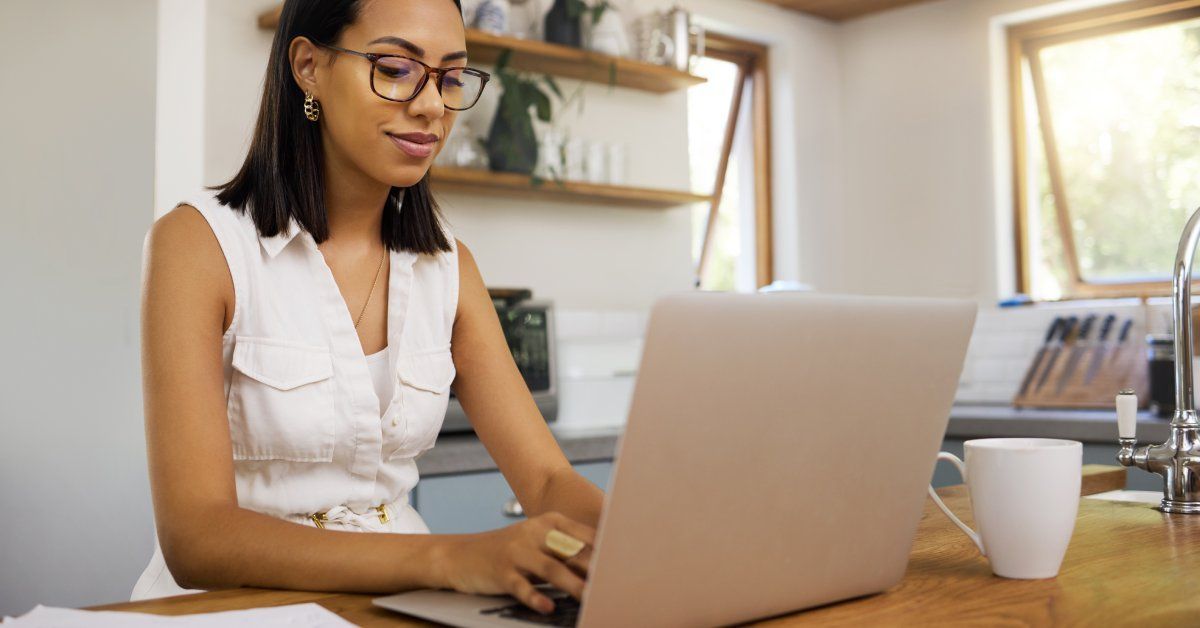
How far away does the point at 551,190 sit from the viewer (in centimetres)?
336

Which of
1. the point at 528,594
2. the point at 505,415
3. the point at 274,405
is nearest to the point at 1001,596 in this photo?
the point at 528,594

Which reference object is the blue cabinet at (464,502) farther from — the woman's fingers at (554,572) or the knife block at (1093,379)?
the knife block at (1093,379)

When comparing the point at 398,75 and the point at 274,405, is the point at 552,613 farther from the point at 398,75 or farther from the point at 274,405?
the point at 398,75

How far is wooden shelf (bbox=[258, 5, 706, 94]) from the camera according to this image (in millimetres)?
3146

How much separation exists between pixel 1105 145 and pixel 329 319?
3417mm

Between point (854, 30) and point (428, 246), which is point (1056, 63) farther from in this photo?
point (428, 246)

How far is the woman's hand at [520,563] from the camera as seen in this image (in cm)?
80

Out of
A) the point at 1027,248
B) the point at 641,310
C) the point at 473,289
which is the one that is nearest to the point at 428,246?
the point at 473,289

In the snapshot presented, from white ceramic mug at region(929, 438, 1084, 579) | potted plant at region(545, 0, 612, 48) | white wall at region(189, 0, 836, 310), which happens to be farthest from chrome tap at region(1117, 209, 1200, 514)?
potted plant at region(545, 0, 612, 48)

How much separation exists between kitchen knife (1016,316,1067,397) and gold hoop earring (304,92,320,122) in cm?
287

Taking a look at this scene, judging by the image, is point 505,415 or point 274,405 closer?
point 274,405

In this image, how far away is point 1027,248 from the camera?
4.04 meters

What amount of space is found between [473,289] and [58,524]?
50.3 inches

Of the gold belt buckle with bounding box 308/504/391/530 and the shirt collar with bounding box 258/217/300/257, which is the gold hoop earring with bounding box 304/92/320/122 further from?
the gold belt buckle with bounding box 308/504/391/530
